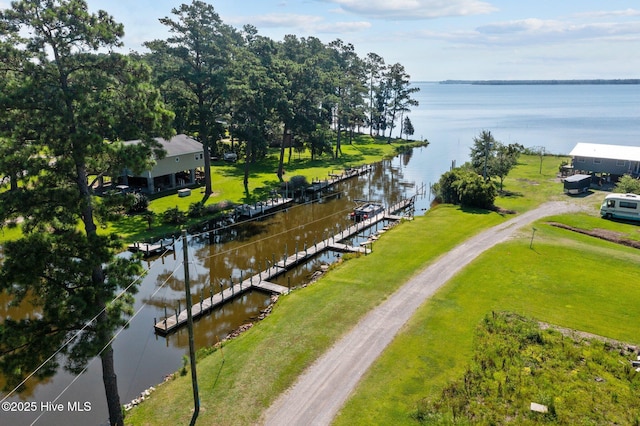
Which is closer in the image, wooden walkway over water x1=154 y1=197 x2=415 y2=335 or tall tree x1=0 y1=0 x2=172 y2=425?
tall tree x1=0 y1=0 x2=172 y2=425

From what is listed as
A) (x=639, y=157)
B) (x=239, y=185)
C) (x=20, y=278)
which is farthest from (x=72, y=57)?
(x=639, y=157)

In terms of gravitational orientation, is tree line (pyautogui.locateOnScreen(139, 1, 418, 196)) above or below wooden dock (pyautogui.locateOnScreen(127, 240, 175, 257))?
above

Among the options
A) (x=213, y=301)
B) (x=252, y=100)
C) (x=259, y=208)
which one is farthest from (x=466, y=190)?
(x=213, y=301)

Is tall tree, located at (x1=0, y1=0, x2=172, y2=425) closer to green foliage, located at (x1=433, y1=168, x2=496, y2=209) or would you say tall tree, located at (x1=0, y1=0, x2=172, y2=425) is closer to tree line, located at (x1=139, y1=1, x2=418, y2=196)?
tree line, located at (x1=139, y1=1, x2=418, y2=196)

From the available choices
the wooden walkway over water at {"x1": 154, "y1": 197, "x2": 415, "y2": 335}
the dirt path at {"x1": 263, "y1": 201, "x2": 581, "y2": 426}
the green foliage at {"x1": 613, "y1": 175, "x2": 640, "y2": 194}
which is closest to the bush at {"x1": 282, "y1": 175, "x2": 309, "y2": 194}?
the wooden walkway over water at {"x1": 154, "y1": 197, "x2": 415, "y2": 335}

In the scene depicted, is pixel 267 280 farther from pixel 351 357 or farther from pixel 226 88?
pixel 226 88
